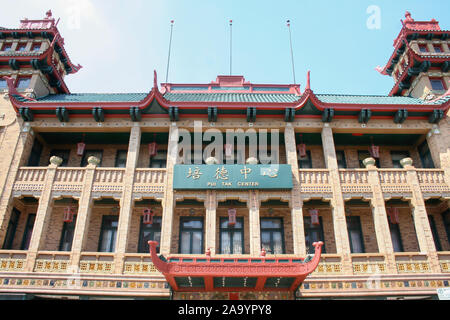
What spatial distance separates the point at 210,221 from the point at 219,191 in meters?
1.63

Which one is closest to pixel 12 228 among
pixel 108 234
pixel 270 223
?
pixel 108 234

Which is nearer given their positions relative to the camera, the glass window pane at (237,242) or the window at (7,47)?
the glass window pane at (237,242)

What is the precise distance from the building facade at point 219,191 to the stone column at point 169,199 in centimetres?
5

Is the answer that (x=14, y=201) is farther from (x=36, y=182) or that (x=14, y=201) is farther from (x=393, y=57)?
(x=393, y=57)

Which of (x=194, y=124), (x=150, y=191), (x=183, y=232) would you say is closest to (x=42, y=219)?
(x=150, y=191)

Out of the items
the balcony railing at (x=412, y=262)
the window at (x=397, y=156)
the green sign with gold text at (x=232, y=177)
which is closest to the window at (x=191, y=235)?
the green sign with gold text at (x=232, y=177)

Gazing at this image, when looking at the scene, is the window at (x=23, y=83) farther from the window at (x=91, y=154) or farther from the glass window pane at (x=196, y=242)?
the glass window pane at (x=196, y=242)

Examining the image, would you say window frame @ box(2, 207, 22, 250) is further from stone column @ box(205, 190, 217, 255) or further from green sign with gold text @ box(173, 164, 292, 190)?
stone column @ box(205, 190, 217, 255)

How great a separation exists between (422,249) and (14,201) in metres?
19.8

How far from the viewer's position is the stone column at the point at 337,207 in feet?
52.3

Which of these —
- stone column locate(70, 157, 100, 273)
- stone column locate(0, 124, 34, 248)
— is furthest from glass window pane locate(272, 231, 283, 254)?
stone column locate(0, 124, 34, 248)

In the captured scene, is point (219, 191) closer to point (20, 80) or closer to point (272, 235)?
point (272, 235)
